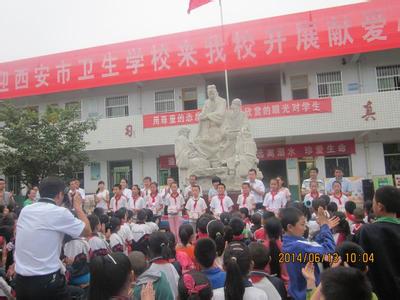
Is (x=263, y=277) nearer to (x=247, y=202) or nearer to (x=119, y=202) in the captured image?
(x=247, y=202)

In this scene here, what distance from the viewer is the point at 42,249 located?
2518mm

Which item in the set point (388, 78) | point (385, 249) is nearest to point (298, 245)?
point (385, 249)

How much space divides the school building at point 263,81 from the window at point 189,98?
0.04m

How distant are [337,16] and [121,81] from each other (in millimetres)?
8366

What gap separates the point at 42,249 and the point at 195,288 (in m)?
1.12

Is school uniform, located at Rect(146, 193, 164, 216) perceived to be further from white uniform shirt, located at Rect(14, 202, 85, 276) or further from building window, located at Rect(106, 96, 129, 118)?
building window, located at Rect(106, 96, 129, 118)

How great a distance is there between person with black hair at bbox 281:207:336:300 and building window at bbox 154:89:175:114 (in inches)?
524

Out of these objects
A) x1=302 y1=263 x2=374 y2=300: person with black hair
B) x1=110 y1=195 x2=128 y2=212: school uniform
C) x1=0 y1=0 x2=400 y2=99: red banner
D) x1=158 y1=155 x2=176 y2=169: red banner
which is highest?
x1=0 y1=0 x2=400 y2=99: red banner

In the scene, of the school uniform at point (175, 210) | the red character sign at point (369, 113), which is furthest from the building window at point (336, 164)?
the school uniform at point (175, 210)

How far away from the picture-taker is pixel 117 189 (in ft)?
24.7

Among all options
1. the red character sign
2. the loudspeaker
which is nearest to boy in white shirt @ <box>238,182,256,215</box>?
the loudspeaker

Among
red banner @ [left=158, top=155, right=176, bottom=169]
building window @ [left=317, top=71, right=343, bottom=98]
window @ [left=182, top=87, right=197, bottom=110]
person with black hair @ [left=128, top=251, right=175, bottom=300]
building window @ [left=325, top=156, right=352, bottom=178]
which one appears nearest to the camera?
person with black hair @ [left=128, top=251, right=175, bottom=300]

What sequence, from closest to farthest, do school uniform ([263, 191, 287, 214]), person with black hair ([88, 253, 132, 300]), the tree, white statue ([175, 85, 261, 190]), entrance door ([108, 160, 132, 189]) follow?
1. person with black hair ([88, 253, 132, 300])
2. school uniform ([263, 191, 287, 214])
3. white statue ([175, 85, 261, 190])
4. the tree
5. entrance door ([108, 160, 132, 189])

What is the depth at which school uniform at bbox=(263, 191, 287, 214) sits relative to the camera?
255 inches
